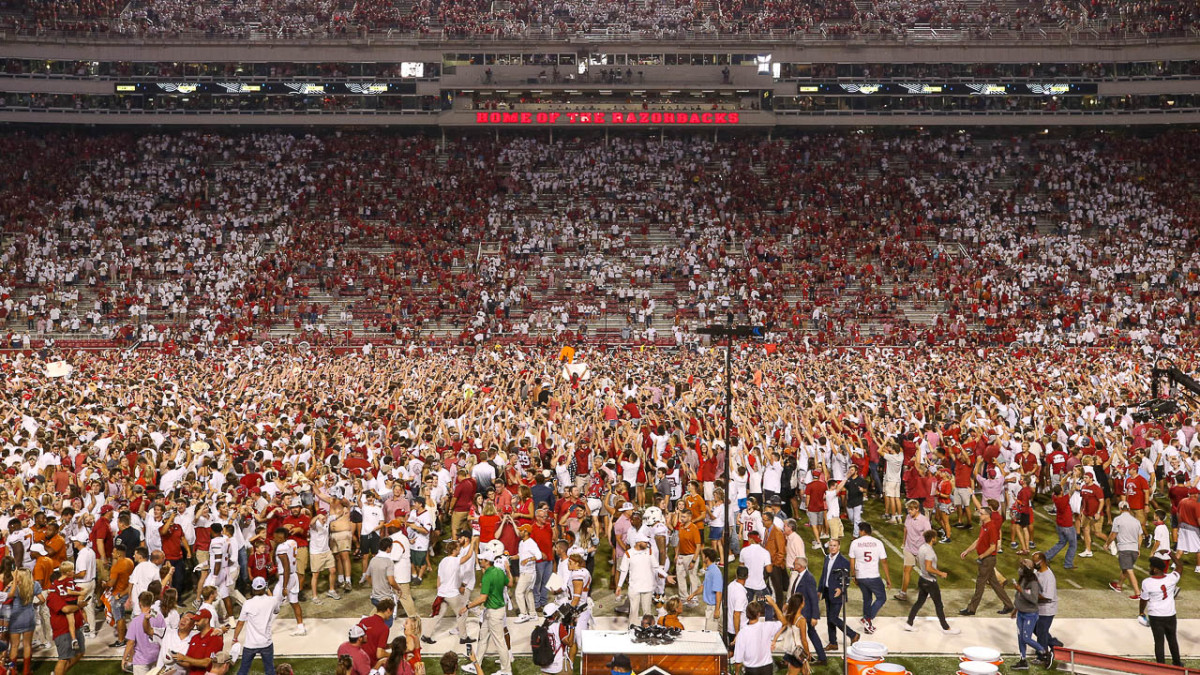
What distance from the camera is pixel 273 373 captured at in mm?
27469

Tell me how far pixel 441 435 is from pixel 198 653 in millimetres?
8437

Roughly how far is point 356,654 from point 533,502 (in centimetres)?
528

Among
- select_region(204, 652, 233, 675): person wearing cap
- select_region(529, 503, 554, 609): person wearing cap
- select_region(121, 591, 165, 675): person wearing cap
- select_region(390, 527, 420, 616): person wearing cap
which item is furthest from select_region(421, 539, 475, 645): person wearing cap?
select_region(121, 591, 165, 675): person wearing cap

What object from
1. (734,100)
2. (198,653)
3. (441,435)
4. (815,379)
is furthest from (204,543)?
(734,100)

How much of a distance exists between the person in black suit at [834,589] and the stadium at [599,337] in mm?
58

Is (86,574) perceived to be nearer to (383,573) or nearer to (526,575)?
(383,573)

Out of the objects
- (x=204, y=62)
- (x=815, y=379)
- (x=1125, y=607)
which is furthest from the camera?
(x=204, y=62)

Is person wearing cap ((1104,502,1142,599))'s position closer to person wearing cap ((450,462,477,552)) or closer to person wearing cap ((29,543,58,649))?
person wearing cap ((450,462,477,552))

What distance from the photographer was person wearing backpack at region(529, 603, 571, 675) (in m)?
10.2

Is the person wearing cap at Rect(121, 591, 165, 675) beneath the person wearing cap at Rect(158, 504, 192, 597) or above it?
beneath

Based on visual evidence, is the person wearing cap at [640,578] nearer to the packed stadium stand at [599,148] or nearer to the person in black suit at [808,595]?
→ the person in black suit at [808,595]

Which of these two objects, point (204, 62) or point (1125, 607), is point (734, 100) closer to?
point (204, 62)

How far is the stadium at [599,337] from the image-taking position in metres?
11.8

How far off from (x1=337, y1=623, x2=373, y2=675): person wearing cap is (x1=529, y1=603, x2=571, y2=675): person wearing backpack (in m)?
1.72
